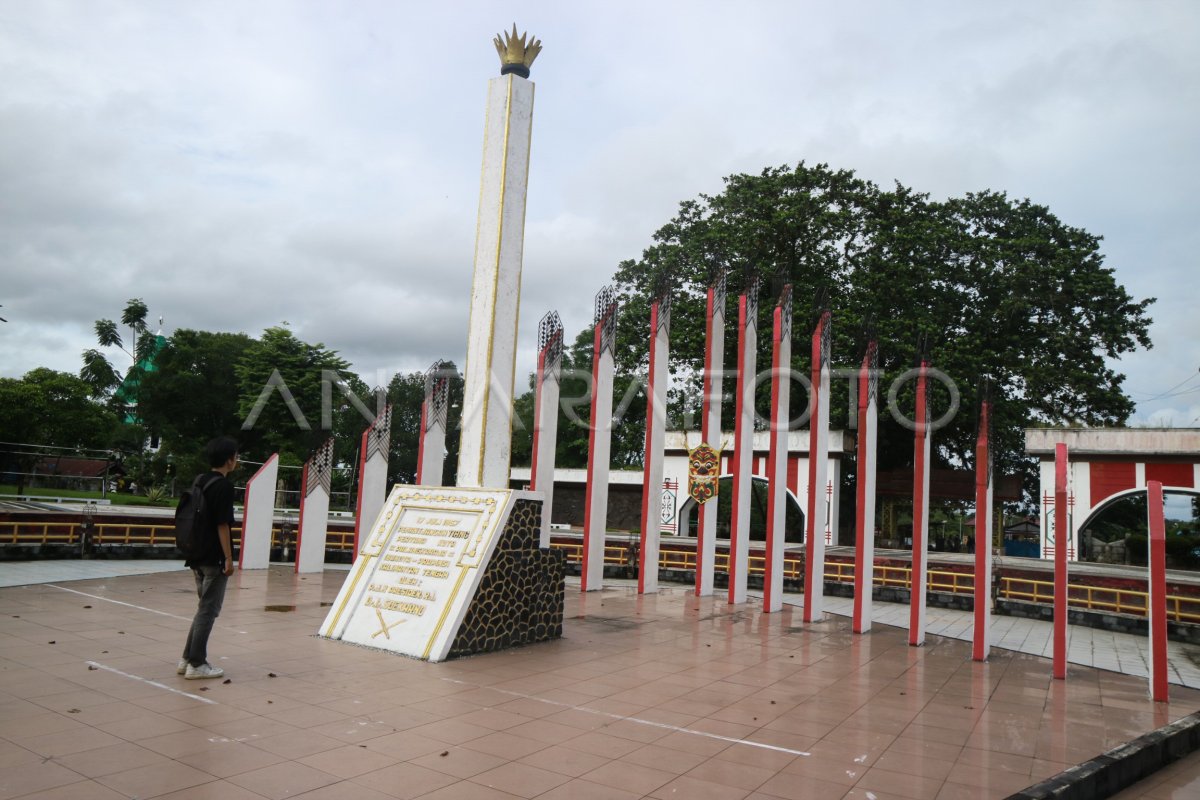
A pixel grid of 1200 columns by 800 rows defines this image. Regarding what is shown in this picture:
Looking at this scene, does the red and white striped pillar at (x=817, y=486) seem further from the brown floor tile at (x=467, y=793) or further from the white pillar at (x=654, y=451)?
the brown floor tile at (x=467, y=793)

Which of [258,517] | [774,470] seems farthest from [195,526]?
[258,517]

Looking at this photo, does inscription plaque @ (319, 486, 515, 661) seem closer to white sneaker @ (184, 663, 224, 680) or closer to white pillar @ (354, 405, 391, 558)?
white sneaker @ (184, 663, 224, 680)

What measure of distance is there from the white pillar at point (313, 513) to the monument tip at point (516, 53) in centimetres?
768

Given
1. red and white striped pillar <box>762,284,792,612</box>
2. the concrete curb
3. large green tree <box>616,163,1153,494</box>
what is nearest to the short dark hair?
the concrete curb

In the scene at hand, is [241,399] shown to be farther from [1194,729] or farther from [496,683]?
[1194,729]

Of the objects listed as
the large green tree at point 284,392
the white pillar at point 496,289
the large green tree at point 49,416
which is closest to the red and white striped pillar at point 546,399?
the white pillar at point 496,289

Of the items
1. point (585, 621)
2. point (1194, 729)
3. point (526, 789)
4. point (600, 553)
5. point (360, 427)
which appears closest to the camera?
point (526, 789)

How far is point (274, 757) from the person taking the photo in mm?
4141

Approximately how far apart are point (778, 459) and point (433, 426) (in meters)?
5.57

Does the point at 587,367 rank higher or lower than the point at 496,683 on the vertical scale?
higher

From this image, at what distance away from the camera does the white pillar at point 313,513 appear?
13.7 metres

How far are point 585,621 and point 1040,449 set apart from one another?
1671 centimetres

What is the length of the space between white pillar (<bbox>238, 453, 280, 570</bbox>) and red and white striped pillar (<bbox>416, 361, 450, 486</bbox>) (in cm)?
249

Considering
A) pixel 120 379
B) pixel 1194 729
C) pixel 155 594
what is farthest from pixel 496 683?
pixel 120 379
